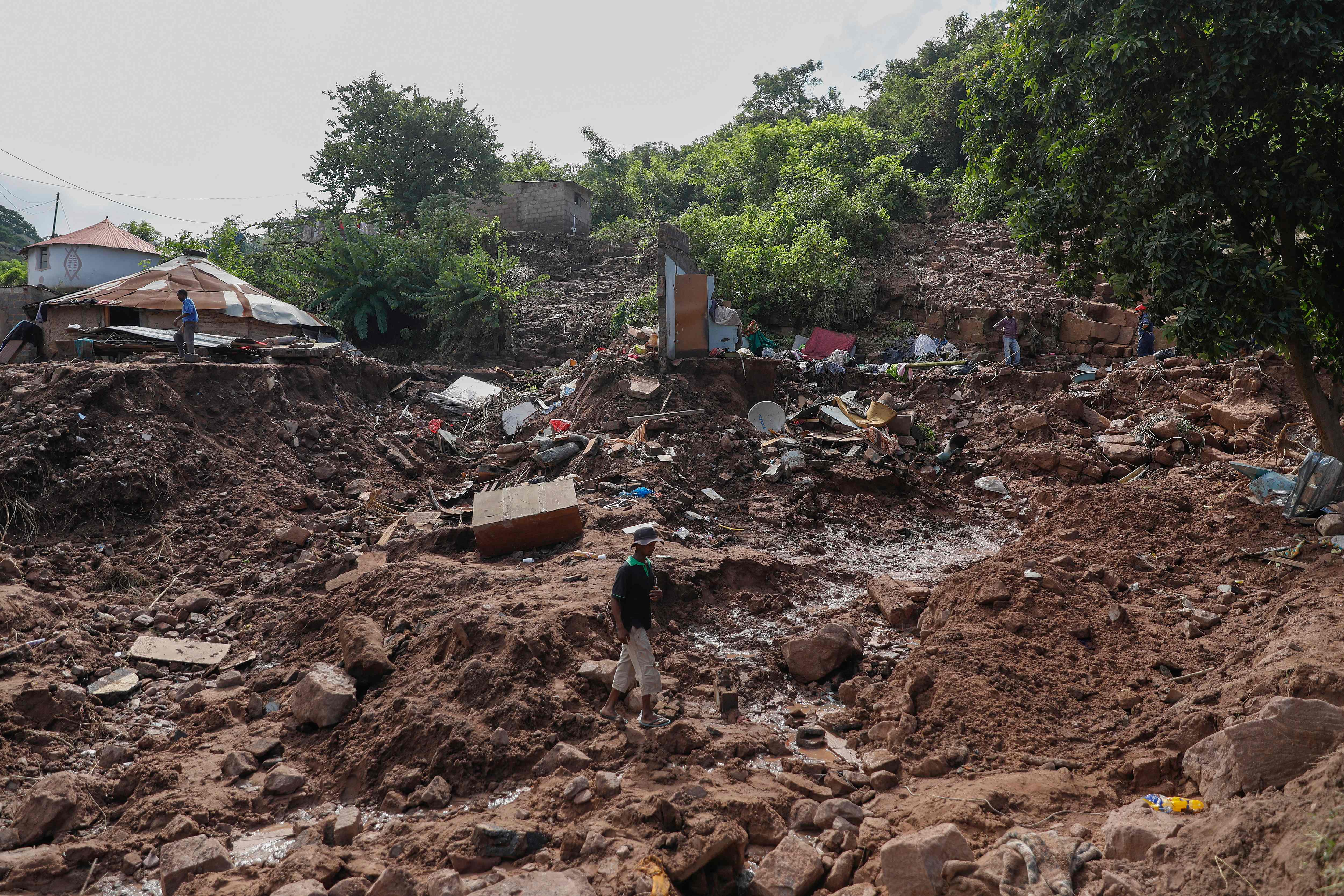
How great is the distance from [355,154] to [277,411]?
16856mm

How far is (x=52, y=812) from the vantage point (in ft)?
13.6

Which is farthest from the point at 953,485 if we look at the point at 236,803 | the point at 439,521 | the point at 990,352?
the point at 236,803

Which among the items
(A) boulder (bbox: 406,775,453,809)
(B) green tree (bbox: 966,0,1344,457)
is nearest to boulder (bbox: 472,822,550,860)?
(A) boulder (bbox: 406,775,453,809)

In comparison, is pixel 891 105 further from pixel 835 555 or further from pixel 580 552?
pixel 580 552

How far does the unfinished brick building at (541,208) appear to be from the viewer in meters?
25.4

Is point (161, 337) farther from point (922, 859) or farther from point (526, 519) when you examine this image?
point (922, 859)

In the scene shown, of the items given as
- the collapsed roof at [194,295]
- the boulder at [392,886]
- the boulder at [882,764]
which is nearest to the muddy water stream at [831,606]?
the boulder at [882,764]

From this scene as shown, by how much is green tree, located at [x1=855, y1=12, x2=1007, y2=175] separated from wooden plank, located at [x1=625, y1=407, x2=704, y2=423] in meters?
15.9

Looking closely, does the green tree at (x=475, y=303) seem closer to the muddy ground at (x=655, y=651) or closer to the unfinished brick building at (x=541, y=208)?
the unfinished brick building at (x=541, y=208)

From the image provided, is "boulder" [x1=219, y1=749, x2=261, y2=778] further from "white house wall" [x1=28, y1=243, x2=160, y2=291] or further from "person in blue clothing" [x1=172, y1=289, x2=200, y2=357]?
"white house wall" [x1=28, y1=243, x2=160, y2=291]

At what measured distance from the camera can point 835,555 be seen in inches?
345

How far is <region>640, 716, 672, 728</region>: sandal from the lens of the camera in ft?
15.2

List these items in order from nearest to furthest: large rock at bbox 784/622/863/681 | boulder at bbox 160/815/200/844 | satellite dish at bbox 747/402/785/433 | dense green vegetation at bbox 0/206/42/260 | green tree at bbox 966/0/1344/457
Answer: boulder at bbox 160/815/200/844 < large rock at bbox 784/622/863/681 < green tree at bbox 966/0/1344/457 < satellite dish at bbox 747/402/785/433 < dense green vegetation at bbox 0/206/42/260

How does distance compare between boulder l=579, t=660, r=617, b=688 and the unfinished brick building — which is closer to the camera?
boulder l=579, t=660, r=617, b=688
